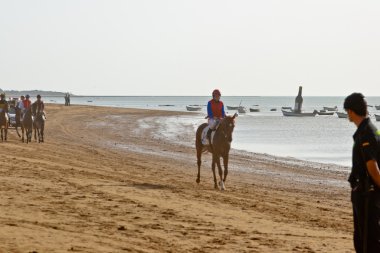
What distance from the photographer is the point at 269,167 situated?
29703 mm

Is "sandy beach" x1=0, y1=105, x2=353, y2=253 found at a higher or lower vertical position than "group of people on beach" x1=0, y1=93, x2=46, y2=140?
lower

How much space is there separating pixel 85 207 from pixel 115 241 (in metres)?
3.16

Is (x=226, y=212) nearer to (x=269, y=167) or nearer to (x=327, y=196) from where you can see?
(x=327, y=196)

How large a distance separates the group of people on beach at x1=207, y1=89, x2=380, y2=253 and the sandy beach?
3.21 m

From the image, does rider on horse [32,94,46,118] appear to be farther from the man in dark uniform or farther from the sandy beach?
the man in dark uniform

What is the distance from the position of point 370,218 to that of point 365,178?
0.45 metres

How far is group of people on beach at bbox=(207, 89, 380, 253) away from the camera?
7230 millimetres

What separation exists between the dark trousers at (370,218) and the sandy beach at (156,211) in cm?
315

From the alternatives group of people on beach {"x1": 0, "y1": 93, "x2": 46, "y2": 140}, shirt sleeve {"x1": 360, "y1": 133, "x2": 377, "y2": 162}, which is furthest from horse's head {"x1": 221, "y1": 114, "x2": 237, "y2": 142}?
group of people on beach {"x1": 0, "y1": 93, "x2": 46, "y2": 140}

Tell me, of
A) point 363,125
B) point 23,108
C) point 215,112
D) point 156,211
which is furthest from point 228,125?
point 23,108

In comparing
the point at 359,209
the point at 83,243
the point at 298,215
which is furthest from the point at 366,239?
the point at 298,215

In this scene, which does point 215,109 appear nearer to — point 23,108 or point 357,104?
point 357,104

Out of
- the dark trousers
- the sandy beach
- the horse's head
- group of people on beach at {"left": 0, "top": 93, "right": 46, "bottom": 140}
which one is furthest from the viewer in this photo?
group of people on beach at {"left": 0, "top": 93, "right": 46, "bottom": 140}

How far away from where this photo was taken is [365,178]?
734 cm
